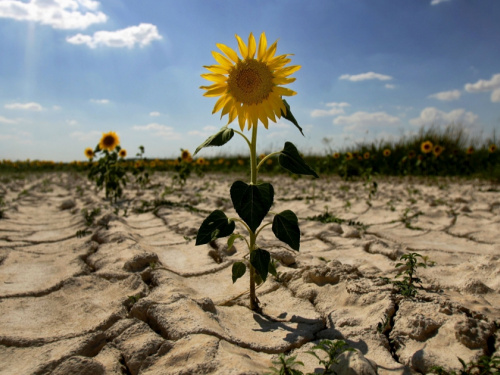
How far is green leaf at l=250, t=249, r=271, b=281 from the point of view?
1.31 metres

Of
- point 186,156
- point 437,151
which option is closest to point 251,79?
point 186,156

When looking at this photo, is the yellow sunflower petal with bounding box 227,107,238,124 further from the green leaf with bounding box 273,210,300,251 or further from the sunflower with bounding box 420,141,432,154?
the sunflower with bounding box 420,141,432,154

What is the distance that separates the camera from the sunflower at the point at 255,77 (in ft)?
4.37

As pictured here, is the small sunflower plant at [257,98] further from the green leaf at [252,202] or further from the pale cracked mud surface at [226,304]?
the pale cracked mud surface at [226,304]

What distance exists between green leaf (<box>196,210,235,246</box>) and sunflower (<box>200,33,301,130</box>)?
38 cm

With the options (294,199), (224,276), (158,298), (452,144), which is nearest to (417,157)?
(452,144)

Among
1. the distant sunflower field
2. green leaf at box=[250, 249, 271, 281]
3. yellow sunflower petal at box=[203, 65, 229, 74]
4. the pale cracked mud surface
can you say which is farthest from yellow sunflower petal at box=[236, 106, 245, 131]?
the distant sunflower field

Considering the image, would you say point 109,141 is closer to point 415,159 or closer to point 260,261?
point 260,261

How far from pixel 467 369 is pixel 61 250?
Result: 2.47 meters

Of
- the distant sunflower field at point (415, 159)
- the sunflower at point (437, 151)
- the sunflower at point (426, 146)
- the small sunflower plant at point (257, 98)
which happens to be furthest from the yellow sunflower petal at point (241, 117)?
the sunflower at point (437, 151)

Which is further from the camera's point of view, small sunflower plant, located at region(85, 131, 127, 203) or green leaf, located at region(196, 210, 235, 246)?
small sunflower plant, located at region(85, 131, 127, 203)

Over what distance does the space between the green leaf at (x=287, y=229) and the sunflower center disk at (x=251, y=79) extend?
0.43 metres

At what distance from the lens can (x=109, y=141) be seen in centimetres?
506

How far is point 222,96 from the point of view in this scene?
1406 millimetres
